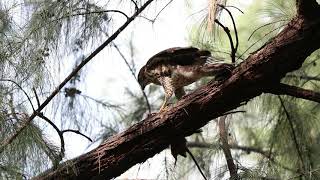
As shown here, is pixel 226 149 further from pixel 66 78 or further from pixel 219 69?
pixel 66 78

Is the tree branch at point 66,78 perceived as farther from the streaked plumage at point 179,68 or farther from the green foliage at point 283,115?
the green foliage at point 283,115

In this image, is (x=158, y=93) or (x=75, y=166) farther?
(x=158, y=93)

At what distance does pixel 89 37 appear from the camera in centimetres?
228

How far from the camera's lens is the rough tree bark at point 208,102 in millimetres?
1701

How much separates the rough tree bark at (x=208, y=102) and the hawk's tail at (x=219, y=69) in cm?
2

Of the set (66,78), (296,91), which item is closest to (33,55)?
(66,78)

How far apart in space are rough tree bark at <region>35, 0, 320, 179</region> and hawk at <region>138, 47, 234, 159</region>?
45 millimetres

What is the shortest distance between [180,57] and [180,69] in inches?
1.7

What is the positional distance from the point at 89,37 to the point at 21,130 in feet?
1.54

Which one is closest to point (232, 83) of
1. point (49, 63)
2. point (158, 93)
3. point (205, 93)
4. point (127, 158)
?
point (205, 93)

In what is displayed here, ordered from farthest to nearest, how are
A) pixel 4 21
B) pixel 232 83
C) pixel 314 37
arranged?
pixel 4 21 < pixel 232 83 < pixel 314 37

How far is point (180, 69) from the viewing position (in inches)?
79.0

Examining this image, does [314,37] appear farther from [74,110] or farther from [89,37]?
[74,110]

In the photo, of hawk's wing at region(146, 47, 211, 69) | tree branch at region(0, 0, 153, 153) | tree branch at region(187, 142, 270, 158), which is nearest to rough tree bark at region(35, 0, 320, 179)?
hawk's wing at region(146, 47, 211, 69)
